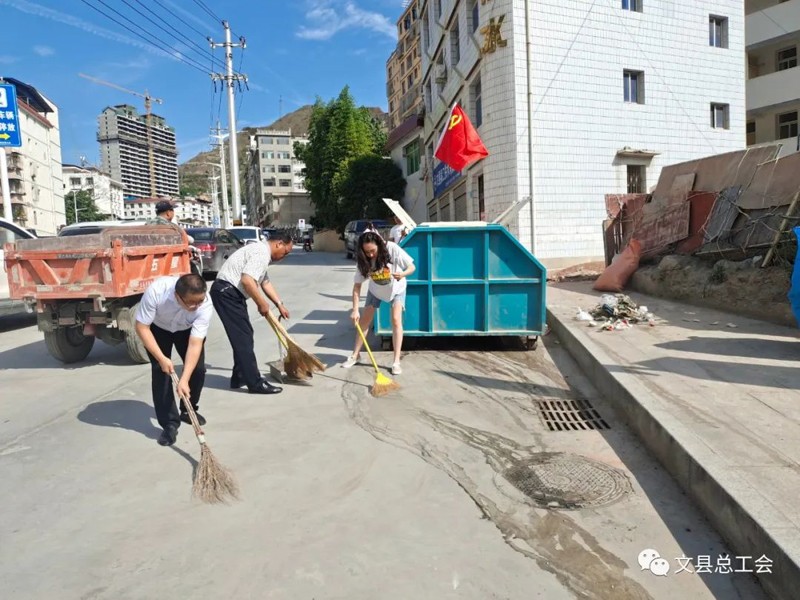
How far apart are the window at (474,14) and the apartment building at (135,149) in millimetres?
146371

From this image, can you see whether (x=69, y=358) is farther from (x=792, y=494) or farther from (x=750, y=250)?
(x=750, y=250)

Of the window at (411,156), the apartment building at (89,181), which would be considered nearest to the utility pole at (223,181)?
the window at (411,156)

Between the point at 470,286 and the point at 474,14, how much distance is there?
15098mm

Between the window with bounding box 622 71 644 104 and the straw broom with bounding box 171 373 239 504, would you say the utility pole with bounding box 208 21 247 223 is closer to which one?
the window with bounding box 622 71 644 104

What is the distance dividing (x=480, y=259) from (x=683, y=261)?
4469 millimetres

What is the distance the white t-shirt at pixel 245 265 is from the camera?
5.37 m

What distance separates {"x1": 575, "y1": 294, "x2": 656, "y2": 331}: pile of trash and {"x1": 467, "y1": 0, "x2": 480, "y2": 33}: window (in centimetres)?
1335

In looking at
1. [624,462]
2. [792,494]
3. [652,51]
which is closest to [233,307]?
[624,462]

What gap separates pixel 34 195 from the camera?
7081cm

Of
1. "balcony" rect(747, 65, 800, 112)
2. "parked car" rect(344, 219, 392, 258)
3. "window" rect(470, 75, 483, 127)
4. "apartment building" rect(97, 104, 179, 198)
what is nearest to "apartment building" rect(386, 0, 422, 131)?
"parked car" rect(344, 219, 392, 258)

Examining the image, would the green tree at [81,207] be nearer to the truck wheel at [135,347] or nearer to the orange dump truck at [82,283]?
the orange dump truck at [82,283]

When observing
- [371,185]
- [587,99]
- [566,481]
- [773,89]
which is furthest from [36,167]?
[566,481]

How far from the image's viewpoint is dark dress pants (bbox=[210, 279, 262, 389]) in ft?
17.6

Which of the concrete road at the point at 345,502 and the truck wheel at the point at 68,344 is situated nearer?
the concrete road at the point at 345,502
